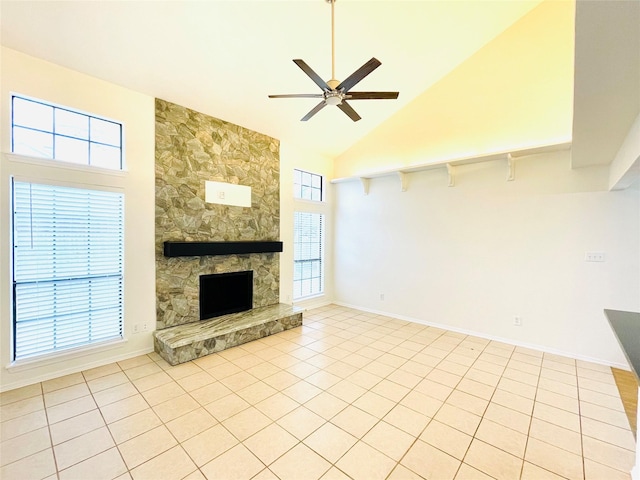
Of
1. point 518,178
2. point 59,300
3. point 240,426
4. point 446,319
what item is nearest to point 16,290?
point 59,300

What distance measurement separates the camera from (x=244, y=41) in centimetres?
309

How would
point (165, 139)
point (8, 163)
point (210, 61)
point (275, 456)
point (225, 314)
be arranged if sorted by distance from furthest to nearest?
point (225, 314) < point (165, 139) < point (210, 61) < point (8, 163) < point (275, 456)

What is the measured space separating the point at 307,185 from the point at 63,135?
379 centimetres

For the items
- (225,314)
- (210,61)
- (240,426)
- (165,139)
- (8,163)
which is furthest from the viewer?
(225,314)

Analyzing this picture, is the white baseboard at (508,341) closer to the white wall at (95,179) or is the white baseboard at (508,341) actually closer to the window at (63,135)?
the white wall at (95,179)

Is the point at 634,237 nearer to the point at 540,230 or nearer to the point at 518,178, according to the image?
the point at 540,230

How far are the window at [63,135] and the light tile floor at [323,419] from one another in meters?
2.43

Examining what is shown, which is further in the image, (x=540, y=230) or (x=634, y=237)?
(x=540, y=230)

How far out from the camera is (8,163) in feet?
8.74

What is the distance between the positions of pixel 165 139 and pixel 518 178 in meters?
4.96

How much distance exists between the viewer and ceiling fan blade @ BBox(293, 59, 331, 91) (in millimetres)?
2168

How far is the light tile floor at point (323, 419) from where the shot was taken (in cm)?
186

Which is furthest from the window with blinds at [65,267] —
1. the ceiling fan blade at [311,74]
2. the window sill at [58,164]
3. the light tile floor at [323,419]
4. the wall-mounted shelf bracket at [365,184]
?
the wall-mounted shelf bracket at [365,184]

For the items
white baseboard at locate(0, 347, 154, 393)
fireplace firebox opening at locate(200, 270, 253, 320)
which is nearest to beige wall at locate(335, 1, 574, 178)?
fireplace firebox opening at locate(200, 270, 253, 320)
